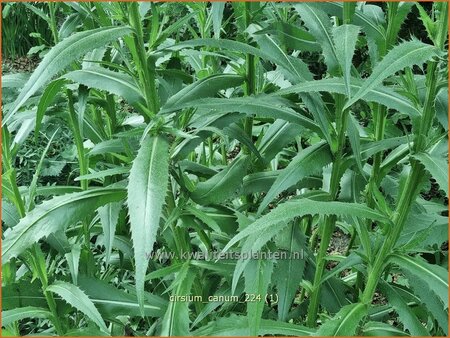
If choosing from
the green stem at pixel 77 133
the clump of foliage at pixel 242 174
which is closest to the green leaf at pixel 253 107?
the clump of foliage at pixel 242 174

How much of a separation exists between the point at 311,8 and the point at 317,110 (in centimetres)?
25

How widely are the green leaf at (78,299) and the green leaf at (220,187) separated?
339 mm

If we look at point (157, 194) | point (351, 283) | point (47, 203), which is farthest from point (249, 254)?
point (351, 283)

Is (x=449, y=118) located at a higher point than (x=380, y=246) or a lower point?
higher

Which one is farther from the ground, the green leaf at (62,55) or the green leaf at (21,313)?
the green leaf at (62,55)

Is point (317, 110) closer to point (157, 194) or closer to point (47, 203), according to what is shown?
point (157, 194)

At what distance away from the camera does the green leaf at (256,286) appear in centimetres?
112

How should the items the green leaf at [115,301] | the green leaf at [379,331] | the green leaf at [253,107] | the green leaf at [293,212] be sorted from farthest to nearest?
the green leaf at [115,301] < the green leaf at [379,331] < the green leaf at [253,107] < the green leaf at [293,212]

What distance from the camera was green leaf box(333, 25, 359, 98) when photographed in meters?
1.04

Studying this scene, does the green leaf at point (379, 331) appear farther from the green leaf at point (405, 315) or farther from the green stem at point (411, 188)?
the green stem at point (411, 188)

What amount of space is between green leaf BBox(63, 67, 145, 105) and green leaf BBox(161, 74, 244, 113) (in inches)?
3.3

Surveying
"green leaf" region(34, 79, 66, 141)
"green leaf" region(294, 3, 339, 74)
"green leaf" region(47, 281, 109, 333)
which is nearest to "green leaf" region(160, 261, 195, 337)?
"green leaf" region(47, 281, 109, 333)

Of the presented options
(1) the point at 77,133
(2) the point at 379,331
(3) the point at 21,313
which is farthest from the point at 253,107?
(3) the point at 21,313

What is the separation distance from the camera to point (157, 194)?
106 centimetres
